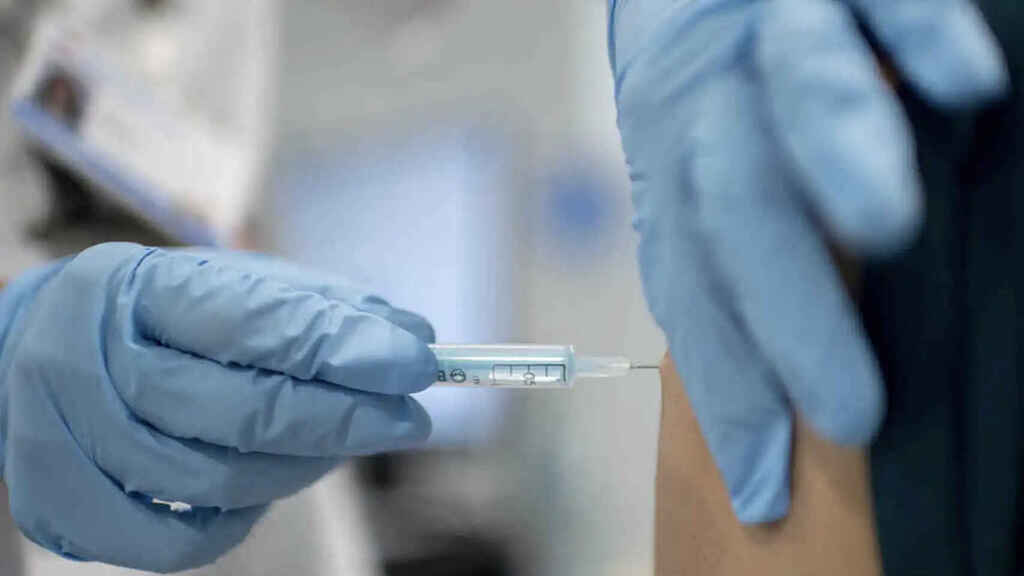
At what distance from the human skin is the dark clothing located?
0.10 ft

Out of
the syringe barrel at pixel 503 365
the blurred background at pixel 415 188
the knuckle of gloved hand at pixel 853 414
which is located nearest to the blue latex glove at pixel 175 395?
the syringe barrel at pixel 503 365

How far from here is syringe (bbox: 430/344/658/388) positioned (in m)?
0.76

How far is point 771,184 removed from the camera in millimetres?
516

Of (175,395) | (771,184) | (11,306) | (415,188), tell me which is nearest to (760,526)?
(771,184)

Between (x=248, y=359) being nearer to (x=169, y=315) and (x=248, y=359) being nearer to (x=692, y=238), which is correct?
(x=169, y=315)

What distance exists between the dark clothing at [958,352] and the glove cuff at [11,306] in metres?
0.79

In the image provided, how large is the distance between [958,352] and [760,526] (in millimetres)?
205

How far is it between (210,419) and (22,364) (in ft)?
0.62

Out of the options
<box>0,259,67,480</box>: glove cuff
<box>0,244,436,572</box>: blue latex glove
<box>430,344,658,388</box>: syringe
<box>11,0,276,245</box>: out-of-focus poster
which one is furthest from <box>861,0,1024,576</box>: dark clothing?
<box>11,0,276,245</box>: out-of-focus poster

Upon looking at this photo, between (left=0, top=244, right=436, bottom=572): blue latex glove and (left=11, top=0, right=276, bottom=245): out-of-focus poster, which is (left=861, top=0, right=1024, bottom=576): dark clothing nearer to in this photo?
(left=0, top=244, right=436, bottom=572): blue latex glove

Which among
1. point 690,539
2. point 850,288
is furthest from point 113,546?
point 850,288

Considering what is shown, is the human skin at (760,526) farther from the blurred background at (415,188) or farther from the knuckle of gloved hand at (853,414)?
the blurred background at (415,188)

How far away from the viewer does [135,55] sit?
165 centimetres

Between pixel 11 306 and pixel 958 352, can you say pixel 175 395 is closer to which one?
pixel 11 306
